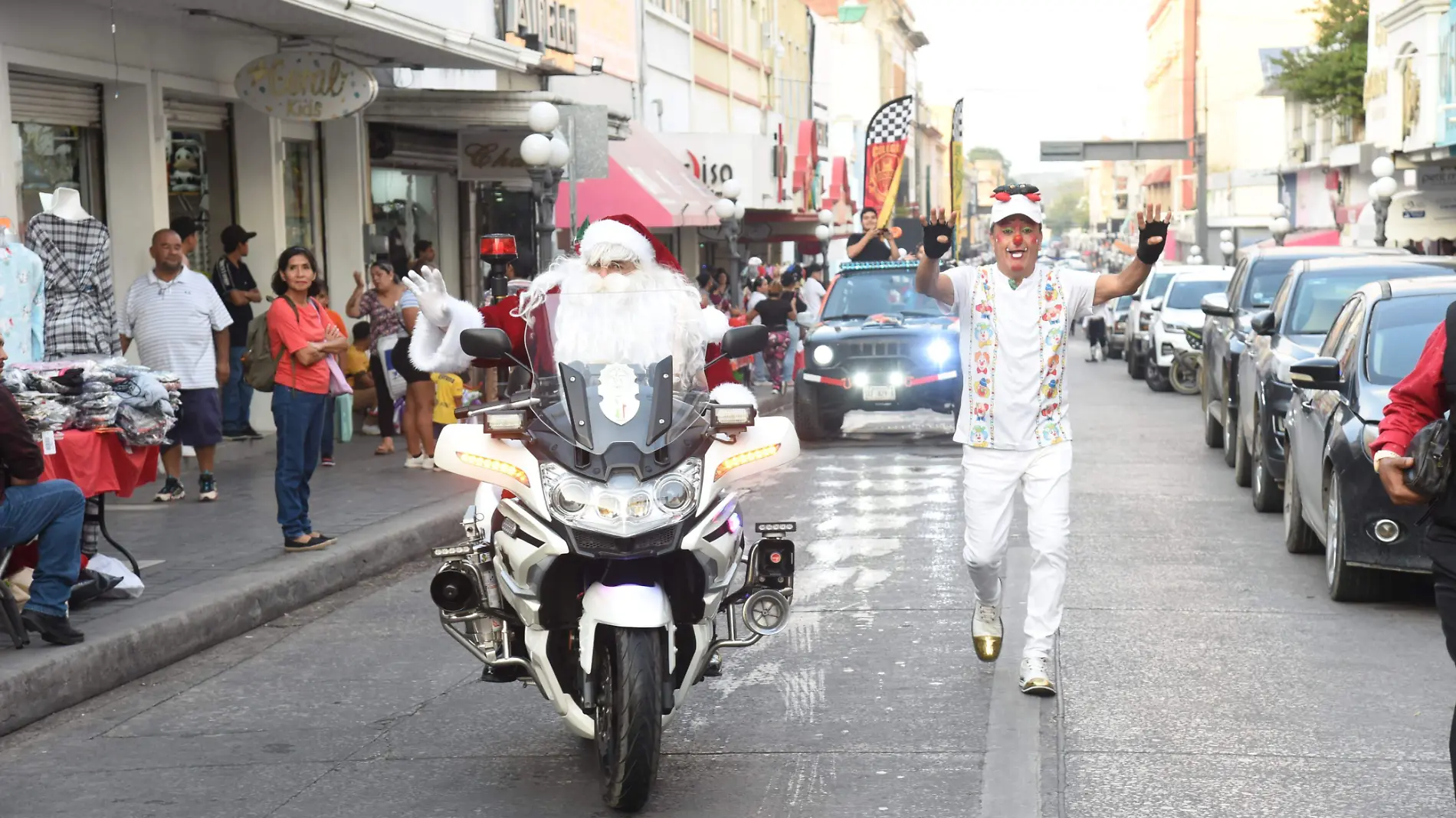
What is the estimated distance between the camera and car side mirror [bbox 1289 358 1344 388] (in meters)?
8.43

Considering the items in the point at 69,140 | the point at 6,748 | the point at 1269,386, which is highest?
the point at 69,140

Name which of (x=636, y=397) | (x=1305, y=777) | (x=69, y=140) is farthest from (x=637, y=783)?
(x=69, y=140)

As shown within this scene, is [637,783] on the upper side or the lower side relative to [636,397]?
lower

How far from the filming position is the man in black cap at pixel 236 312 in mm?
15305

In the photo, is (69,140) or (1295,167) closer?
(69,140)

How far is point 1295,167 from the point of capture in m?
62.1

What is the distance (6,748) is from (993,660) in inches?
144

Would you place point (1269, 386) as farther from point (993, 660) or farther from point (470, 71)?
point (470, 71)

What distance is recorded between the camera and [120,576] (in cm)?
854

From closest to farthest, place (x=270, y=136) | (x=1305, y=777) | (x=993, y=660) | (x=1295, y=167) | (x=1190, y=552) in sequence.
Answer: (x=1305, y=777)
(x=993, y=660)
(x=1190, y=552)
(x=270, y=136)
(x=1295, y=167)

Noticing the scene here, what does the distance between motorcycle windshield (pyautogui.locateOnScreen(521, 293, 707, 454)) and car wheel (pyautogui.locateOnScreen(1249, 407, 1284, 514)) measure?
22.1 feet

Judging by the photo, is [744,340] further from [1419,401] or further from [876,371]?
[876,371]

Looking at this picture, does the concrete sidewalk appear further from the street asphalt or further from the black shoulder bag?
the black shoulder bag

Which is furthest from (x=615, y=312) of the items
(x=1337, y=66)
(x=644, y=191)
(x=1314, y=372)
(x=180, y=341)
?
(x=1337, y=66)
